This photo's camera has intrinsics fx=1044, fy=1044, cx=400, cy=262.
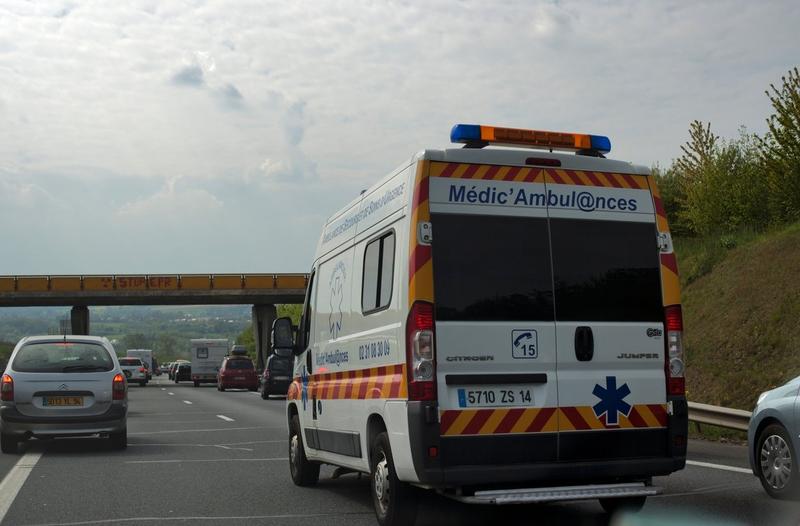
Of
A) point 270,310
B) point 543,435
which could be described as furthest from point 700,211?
point 270,310

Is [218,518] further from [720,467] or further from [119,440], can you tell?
[119,440]

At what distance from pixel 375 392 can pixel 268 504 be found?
2.26 metres

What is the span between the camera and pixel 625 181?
302 inches

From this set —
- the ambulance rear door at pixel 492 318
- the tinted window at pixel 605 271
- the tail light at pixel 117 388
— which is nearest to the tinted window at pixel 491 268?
the ambulance rear door at pixel 492 318

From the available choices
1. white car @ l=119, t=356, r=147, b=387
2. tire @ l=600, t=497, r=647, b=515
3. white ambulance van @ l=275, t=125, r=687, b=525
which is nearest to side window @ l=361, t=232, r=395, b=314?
white ambulance van @ l=275, t=125, r=687, b=525

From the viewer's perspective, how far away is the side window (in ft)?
24.4

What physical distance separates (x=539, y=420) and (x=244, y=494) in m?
3.90

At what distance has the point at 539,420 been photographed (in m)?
7.10

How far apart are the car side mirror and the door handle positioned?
3885 mm

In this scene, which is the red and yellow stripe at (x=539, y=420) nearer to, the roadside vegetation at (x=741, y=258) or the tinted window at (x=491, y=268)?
the tinted window at (x=491, y=268)

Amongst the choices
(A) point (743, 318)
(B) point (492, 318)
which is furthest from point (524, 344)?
(A) point (743, 318)

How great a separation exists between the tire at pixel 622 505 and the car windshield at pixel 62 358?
8741mm

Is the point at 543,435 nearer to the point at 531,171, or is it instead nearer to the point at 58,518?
the point at 531,171

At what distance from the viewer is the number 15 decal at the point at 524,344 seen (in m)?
7.10
